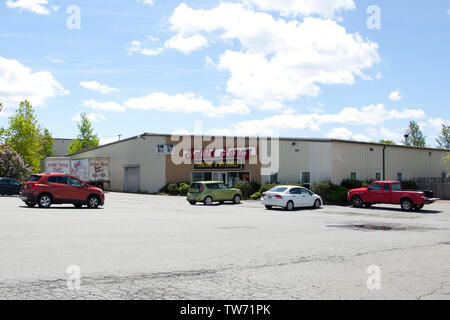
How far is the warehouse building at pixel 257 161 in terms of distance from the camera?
35.3m

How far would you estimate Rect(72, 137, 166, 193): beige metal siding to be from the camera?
1750 inches

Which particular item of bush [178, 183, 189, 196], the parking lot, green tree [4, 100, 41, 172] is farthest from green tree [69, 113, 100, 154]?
the parking lot

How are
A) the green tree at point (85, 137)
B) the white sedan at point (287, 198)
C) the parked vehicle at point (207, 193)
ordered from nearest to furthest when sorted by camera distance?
1. the white sedan at point (287, 198)
2. the parked vehicle at point (207, 193)
3. the green tree at point (85, 137)

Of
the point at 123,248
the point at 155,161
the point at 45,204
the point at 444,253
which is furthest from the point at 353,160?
the point at 123,248

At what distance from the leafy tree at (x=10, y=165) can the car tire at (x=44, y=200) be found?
25064 mm

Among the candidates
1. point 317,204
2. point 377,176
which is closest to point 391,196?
point 317,204

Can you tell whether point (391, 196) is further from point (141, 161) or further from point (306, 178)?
point (141, 161)

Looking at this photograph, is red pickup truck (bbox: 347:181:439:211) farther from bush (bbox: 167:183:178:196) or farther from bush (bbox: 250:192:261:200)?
bush (bbox: 167:183:178:196)

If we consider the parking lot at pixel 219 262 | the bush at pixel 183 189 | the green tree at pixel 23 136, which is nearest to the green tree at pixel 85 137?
the green tree at pixel 23 136

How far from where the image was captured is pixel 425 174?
45.7 metres

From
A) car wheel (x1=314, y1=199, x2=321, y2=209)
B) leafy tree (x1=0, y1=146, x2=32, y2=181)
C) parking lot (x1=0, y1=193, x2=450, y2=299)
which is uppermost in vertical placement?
leafy tree (x1=0, y1=146, x2=32, y2=181)

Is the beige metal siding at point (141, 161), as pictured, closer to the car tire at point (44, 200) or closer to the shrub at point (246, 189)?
the shrub at point (246, 189)

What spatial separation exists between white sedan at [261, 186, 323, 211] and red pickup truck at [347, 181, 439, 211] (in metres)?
3.44
